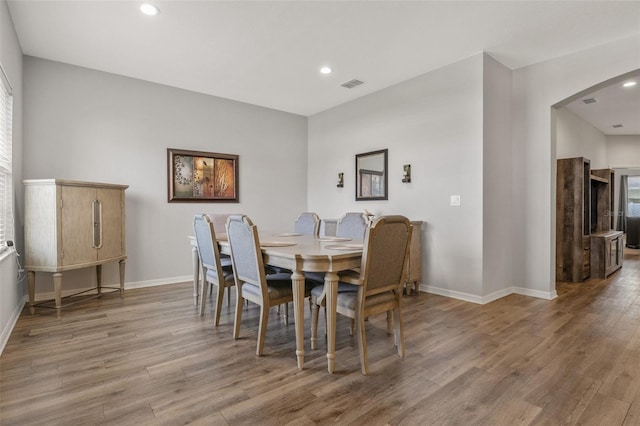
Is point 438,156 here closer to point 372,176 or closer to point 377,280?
point 372,176

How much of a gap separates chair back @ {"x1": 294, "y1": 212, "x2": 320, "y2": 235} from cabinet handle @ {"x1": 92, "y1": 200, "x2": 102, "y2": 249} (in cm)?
218

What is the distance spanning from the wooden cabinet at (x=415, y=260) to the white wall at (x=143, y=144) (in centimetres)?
250

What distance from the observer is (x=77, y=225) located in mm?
3471

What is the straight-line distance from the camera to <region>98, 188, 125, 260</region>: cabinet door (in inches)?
146

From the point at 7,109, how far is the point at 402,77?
164 inches

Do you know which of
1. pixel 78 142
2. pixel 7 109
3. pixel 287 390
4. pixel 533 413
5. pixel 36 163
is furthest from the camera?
pixel 78 142

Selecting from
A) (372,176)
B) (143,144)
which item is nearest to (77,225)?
(143,144)

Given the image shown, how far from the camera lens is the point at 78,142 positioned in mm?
4016

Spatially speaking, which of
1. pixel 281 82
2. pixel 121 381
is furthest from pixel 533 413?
pixel 281 82

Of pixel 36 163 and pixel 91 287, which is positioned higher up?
pixel 36 163

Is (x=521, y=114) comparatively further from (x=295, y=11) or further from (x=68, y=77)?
(x=68, y=77)

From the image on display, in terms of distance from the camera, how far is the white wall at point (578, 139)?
215 inches

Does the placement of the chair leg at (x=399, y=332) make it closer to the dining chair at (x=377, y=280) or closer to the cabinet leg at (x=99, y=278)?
the dining chair at (x=377, y=280)

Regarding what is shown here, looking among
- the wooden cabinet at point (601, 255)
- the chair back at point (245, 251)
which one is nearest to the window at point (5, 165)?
the chair back at point (245, 251)
